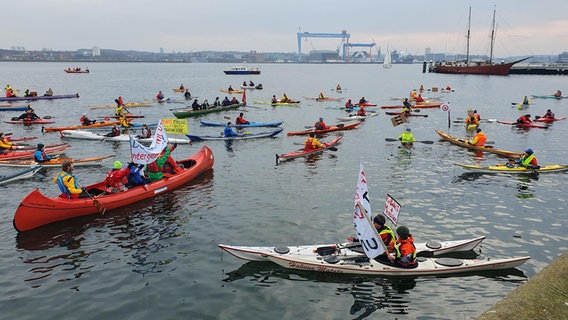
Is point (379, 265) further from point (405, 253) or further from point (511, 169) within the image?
point (511, 169)

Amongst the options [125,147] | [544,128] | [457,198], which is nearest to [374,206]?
[457,198]

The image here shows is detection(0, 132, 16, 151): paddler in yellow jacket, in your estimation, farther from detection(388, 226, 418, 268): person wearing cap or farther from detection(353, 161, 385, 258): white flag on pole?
detection(388, 226, 418, 268): person wearing cap

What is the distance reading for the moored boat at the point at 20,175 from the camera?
24.1 meters

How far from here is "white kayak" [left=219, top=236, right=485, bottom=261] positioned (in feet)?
47.5

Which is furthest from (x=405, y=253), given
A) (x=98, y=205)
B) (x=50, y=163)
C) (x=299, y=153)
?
(x=50, y=163)

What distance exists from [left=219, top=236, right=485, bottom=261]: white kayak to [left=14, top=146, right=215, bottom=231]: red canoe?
344 inches

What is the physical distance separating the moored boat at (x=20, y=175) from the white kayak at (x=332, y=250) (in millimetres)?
17805

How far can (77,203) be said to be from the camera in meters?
18.8

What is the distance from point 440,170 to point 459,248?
13.0 meters

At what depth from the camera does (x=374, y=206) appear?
68.4ft

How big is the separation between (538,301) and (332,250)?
672 cm

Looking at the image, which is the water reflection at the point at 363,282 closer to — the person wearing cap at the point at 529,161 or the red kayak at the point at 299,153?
the person wearing cap at the point at 529,161

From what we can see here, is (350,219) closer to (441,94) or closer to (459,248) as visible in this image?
(459,248)

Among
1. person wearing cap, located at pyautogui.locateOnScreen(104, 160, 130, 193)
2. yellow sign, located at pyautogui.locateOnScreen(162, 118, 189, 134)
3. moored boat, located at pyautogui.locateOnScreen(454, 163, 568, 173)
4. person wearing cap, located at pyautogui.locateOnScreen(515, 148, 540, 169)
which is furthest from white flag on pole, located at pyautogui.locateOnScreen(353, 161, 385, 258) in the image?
yellow sign, located at pyautogui.locateOnScreen(162, 118, 189, 134)
